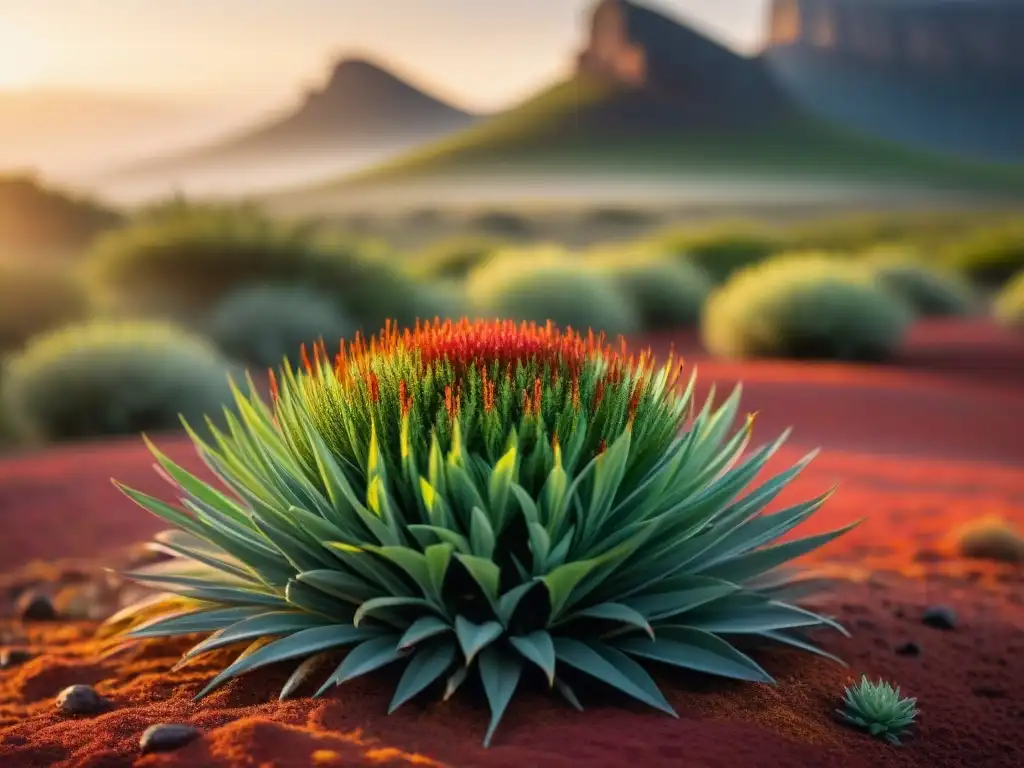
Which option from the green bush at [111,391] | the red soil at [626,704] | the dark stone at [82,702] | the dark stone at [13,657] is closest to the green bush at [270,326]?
the green bush at [111,391]

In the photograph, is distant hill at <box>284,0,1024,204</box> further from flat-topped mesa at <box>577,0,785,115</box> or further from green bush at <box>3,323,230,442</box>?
green bush at <box>3,323,230,442</box>

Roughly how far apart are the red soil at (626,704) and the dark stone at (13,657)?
63mm

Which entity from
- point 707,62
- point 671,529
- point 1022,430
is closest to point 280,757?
point 671,529

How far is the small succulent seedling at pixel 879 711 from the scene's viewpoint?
289cm

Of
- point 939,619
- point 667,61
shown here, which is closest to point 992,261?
point 939,619

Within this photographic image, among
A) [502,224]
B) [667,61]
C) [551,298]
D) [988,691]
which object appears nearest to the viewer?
[988,691]

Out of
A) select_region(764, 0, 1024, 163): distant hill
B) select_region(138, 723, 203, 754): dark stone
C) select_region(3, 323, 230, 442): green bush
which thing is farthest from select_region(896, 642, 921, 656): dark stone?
select_region(764, 0, 1024, 163): distant hill

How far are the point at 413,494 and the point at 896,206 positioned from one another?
3339 inches

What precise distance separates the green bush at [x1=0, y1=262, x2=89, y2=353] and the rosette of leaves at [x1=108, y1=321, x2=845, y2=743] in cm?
1231

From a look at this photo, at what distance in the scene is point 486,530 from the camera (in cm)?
262

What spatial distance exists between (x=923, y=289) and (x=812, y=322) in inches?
338

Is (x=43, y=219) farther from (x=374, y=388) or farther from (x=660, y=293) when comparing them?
(x=374, y=388)

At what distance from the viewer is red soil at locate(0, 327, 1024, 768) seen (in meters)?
2.52

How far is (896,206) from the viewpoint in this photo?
80812mm
